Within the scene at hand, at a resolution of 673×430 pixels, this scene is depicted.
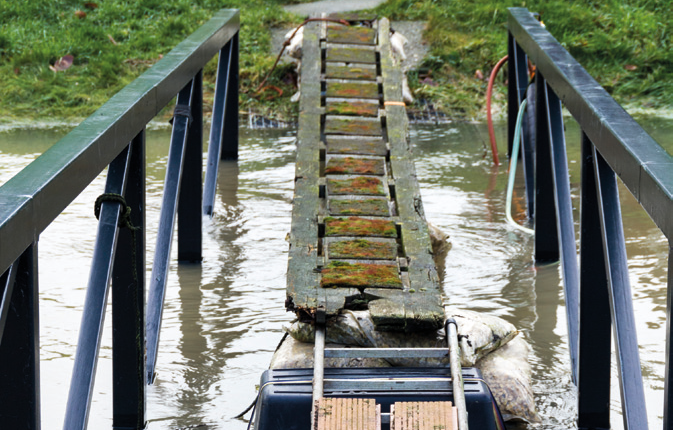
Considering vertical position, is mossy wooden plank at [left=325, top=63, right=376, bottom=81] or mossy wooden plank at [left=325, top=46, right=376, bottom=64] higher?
mossy wooden plank at [left=325, top=46, right=376, bottom=64]

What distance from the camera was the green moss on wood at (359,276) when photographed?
347cm

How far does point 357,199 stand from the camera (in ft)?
14.9

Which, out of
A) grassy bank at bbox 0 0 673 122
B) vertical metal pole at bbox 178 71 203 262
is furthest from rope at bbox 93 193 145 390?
grassy bank at bbox 0 0 673 122

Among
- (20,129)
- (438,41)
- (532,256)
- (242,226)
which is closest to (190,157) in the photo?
(242,226)

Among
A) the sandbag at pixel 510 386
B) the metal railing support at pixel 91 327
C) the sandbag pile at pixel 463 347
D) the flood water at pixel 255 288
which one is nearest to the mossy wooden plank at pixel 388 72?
the flood water at pixel 255 288

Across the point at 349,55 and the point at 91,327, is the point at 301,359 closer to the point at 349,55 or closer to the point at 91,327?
the point at 91,327

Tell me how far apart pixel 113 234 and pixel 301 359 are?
2.92ft

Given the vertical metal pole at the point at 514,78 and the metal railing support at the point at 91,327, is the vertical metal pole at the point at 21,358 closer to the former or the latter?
the metal railing support at the point at 91,327

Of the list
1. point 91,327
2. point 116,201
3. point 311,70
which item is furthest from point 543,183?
point 91,327

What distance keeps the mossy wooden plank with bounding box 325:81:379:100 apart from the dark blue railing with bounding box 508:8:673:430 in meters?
1.38

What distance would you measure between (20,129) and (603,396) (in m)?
7.16

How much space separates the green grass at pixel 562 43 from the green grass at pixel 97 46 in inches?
70.5

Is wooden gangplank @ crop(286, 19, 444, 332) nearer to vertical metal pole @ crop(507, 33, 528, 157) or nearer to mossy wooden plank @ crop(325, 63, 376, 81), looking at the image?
mossy wooden plank @ crop(325, 63, 376, 81)

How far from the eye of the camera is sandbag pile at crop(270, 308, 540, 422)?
3176 mm
